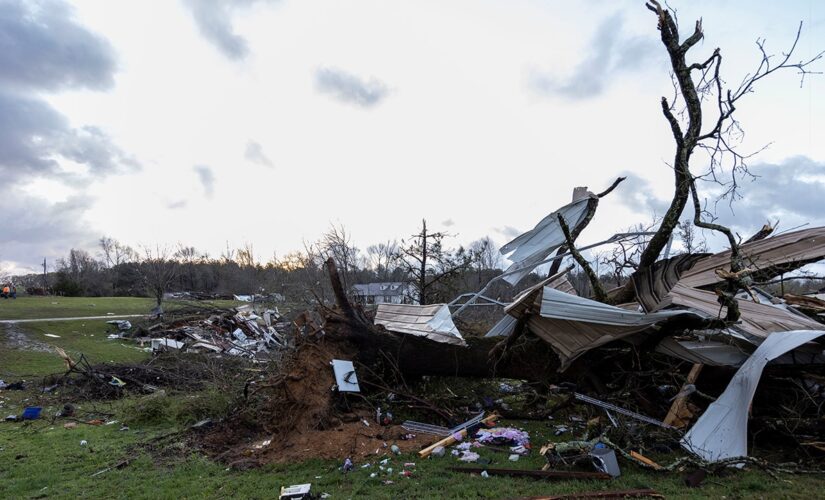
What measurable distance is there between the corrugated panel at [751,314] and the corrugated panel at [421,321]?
2.86 metres

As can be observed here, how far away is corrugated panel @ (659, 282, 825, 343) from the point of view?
527cm

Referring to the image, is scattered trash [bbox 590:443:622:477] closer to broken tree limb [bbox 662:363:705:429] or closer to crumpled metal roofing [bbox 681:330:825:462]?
crumpled metal roofing [bbox 681:330:825:462]

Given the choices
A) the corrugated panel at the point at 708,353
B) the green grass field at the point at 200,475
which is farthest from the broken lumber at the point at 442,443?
the corrugated panel at the point at 708,353

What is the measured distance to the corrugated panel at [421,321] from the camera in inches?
275

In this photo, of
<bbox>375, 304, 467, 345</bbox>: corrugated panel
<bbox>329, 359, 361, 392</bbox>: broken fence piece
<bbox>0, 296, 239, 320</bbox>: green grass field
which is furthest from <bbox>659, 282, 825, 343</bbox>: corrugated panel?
<bbox>0, 296, 239, 320</bbox>: green grass field

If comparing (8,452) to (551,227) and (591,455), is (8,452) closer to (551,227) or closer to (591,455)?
(591,455)

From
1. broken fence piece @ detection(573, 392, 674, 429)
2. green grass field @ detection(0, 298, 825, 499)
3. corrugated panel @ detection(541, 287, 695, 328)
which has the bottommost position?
green grass field @ detection(0, 298, 825, 499)

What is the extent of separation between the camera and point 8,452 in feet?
21.1

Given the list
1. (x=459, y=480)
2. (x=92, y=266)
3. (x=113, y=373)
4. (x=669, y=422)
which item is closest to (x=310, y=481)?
(x=459, y=480)

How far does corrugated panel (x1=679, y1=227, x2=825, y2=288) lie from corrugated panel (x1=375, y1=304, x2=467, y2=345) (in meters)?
3.20

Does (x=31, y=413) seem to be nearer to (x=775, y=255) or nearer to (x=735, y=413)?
(x=735, y=413)

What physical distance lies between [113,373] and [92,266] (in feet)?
183

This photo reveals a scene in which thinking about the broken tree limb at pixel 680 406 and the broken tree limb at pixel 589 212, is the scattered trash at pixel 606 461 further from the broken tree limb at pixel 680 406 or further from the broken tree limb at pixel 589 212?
the broken tree limb at pixel 589 212

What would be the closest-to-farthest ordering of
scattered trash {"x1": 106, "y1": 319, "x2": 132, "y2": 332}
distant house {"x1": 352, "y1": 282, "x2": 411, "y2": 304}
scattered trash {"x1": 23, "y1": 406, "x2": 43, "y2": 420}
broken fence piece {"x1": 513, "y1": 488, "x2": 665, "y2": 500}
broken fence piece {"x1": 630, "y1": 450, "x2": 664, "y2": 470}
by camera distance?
broken fence piece {"x1": 513, "y1": 488, "x2": 665, "y2": 500} < broken fence piece {"x1": 630, "y1": 450, "x2": 664, "y2": 470} < scattered trash {"x1": 23, "y1": 406, "x2": 43, "y2": 420} < distant house {"x1": 352, "y1": 282, "x2": 411, "y2": 304} < scattered trash {"x1": 106, "y1": 319, "x2": 132, "y2": 332}
